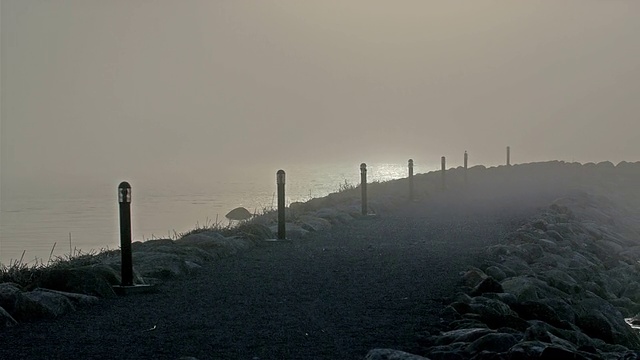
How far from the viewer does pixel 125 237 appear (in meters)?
11.1

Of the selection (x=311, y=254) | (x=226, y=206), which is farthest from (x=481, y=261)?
(x=226, y=206)

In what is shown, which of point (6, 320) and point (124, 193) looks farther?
point (124, 193)

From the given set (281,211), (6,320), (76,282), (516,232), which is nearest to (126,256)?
(76,282)

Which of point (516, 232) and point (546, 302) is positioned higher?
point (516, 232)

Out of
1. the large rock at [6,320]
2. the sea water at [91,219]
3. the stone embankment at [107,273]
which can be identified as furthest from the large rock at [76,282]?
the sea water at [91,219]

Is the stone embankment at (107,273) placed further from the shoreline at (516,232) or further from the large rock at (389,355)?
the large rock at (389,355)

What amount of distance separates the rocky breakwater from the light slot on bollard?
364 centimetres

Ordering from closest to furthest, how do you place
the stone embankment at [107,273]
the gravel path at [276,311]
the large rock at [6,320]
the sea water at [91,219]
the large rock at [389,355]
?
the large rock at [389,355] < the gravel path at [276,311] < the large rock at [6,320] < the stone embankment at [107,273] < the sea water at [91,219]

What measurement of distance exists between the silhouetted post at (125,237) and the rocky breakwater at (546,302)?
376 centimetres

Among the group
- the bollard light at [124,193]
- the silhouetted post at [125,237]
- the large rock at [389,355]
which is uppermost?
the bollard light at [124,193]

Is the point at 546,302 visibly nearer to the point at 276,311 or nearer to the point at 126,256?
the point at 276,311

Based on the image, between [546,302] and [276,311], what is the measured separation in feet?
10.1

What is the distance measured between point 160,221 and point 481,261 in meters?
25.4

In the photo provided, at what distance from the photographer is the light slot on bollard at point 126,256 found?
1059 cm
